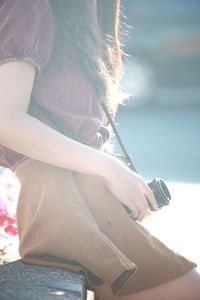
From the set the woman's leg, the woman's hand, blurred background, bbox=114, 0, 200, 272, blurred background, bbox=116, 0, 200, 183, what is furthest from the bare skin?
blurred background, bbox=116, 0, 200, 183

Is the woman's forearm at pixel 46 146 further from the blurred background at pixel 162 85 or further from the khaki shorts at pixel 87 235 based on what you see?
the blurred background at pixel 162 85

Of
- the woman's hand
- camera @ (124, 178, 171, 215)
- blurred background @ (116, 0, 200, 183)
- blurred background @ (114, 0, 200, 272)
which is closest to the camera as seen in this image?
the woman's hand

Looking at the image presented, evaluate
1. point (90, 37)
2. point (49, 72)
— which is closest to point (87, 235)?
point (49, 72)

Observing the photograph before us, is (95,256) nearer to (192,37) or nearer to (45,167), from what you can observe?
(45,167)

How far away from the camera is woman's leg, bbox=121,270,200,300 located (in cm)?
150

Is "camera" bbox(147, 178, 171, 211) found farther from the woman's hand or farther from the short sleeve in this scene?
the short sleeve

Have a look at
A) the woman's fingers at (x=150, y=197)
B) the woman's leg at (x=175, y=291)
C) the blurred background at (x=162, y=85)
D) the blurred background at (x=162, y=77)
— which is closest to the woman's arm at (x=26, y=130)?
the woman's fingers at (x=150, y=197)

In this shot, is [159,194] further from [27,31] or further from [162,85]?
[162,85]

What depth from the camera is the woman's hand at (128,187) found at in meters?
1.39

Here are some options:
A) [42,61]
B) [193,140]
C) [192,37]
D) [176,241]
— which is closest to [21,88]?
[42,61]

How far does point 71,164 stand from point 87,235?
0.55ft

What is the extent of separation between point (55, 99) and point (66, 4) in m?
0.26

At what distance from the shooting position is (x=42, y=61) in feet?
4.53

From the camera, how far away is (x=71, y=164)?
136 cm
